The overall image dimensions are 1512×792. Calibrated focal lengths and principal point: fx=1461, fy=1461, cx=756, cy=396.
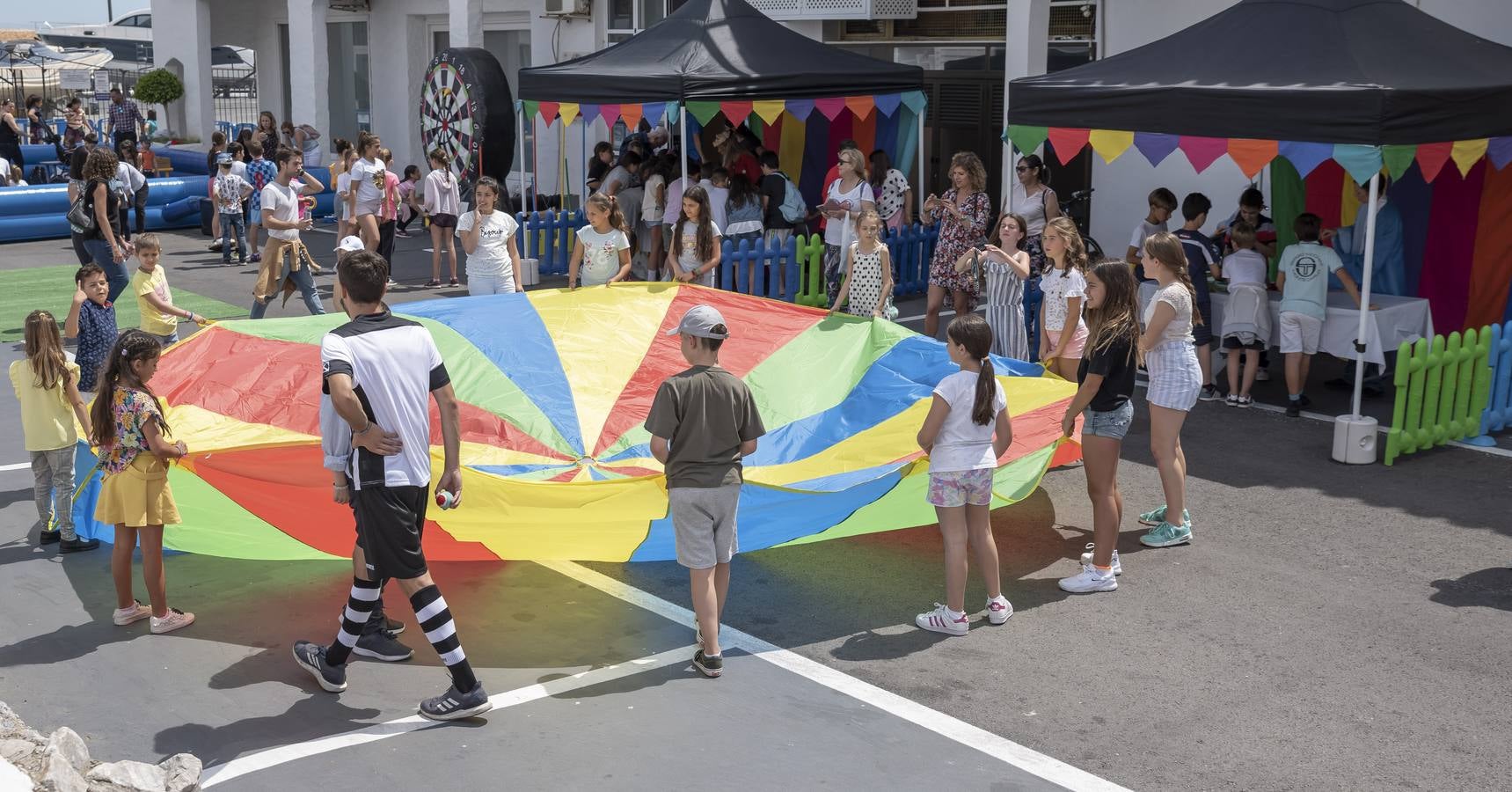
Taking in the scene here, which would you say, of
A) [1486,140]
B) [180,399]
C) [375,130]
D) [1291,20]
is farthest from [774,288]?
[375,130]

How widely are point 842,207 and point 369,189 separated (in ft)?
18.1

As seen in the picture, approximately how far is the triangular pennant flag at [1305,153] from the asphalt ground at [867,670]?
8.29ft

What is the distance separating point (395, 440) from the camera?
18.6 ft

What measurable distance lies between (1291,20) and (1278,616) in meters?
5.79

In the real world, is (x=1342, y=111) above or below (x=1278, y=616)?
above

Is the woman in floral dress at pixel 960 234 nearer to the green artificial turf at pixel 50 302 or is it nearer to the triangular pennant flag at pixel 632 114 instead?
the triangular pennant flag at pixel 632 114

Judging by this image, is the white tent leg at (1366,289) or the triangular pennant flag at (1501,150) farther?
the triangular pennant flag at (1501,150)

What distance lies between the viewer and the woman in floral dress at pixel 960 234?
41.5 feet

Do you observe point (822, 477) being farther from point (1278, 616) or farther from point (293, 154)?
point (293, 154)

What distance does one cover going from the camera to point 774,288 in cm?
1501

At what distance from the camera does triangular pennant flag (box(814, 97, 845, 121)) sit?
50.8 feet

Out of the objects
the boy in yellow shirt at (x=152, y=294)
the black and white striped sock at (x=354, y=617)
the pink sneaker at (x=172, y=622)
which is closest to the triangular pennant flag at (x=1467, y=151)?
the black and white striped sock at (x=354, y=617)

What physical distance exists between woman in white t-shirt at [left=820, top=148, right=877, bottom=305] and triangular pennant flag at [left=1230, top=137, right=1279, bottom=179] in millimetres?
3874

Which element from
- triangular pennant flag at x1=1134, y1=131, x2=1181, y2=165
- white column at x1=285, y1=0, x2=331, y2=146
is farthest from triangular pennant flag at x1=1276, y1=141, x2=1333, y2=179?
white column at x1=285, y1=0, x2=331, y2=146
